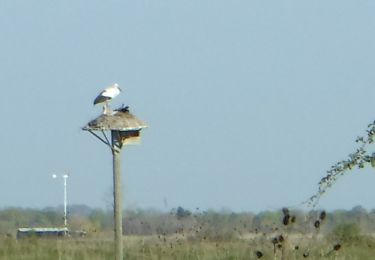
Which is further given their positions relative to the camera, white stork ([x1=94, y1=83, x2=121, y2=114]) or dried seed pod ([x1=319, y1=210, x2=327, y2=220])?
white stork ([x1=94, y1=83, x2=121, y2=114])

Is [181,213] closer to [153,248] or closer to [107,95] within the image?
[153,248]

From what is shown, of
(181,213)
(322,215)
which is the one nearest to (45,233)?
(181,213)

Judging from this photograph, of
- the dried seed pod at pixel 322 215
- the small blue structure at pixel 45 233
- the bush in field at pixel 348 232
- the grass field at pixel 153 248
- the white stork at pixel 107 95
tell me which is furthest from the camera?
the small blue structure at pixel 45 233

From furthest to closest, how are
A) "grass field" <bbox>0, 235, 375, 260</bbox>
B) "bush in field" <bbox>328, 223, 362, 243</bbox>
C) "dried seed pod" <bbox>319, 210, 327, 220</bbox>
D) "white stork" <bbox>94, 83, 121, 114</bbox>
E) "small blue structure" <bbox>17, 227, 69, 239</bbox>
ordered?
1. "small blue structure" <bbox>17, 227, 69, 239</bbox>
2. "bush in field" <bbox>328, 223, 362, 243</bbox>
3. "grass field" <bbox>0, 235, 375, 260</bbox>
4. "white stork" <bbox>94, 83, 121, 114</bbox>
5. "dried seed pod" <bbox>319, 210, 327, 220</bbox>

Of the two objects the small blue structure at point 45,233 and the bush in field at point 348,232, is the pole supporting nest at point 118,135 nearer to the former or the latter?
the bush in field at point 348,232

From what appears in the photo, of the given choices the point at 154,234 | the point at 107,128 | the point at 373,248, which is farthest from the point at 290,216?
the point at 154,234

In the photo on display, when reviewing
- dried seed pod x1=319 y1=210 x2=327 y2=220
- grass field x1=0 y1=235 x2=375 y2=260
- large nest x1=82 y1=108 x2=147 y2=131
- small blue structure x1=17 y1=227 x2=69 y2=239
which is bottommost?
dried seed pod x1=319 y1=210 x2=327 y2=220

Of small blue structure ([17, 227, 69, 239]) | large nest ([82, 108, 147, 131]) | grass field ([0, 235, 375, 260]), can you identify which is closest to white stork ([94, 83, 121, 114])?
large nest ([82, 108, 147, 131])

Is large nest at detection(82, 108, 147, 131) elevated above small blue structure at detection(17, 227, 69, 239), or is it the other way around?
large nest at detection(82, 108, 147, 131)

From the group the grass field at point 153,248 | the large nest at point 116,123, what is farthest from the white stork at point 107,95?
the grass field at point 153,248

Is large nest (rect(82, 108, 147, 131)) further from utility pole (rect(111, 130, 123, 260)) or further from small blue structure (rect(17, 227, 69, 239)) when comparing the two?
small blue structure (rect(17, 227, 69, 239))

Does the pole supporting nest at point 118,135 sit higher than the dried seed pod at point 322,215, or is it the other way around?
the pole supporting nest at point 118,135

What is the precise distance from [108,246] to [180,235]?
157 centimetres

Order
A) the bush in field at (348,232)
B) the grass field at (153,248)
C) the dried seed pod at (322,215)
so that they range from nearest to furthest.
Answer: the dried seed pod at (322,215) → the grass field at (153,248) → the bush in field at (348,232)
